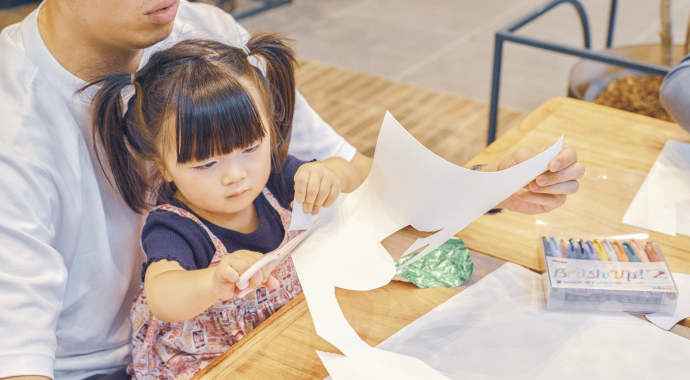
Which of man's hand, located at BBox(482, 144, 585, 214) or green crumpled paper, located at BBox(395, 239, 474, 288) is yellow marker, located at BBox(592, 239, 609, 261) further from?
green crumpled paper, located at BBox(395, 239, 474, 288)

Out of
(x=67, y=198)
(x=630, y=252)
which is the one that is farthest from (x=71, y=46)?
(x=630, y=252)

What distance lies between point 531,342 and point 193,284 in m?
0.43

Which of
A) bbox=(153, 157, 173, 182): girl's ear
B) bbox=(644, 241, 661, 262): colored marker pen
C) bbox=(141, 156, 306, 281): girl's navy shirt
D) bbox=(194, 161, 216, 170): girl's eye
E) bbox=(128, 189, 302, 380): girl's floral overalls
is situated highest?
bbox=(194, 161, 216, 170): girl's eye

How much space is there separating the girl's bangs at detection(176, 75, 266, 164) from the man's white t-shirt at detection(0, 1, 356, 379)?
0.16 meters

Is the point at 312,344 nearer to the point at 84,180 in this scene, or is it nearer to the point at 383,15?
the point at 84,180

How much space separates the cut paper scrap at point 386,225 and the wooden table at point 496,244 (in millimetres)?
39

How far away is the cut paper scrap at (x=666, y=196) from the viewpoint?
94 cm

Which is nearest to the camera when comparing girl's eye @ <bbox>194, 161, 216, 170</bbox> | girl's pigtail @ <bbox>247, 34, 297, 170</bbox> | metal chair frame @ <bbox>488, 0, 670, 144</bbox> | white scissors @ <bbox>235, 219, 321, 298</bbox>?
white scissors @ <bbox>235, 219, 321, 298</bbox>

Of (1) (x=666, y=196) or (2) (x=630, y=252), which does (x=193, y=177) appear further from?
(1) (x=666, y=196)

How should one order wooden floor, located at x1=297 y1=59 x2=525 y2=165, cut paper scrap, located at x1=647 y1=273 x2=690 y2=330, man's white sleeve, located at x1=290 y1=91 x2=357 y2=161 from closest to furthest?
cut paper scrap, located at x1=647 y1=273 x2=690 y2=330 < man's white sleeve, located at x1=290 y1=91 x2=357 y2=161 < wooden floor, located at x1=297 y1=59 x2=525 y2=165

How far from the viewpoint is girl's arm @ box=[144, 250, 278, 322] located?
0.66 m

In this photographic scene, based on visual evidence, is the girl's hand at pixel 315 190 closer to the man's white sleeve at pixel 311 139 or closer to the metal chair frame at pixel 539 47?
→ the man's white sleeve at pixel 311 139

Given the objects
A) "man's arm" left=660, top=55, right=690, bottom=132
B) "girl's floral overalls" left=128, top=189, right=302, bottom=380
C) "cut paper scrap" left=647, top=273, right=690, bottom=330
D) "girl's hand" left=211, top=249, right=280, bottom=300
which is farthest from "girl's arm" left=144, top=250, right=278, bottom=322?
"man's arm" left=660, top=55, right=690, bottom=132

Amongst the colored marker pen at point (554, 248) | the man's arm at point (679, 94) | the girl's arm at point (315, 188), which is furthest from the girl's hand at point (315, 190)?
the man's arm at point (679, 94)
